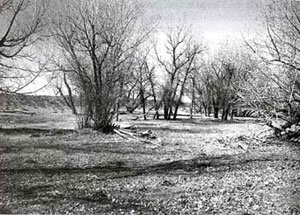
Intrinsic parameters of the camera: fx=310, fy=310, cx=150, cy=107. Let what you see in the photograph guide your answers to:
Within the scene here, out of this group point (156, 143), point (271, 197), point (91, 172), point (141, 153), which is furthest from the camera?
point (156, 143)

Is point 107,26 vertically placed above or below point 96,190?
above

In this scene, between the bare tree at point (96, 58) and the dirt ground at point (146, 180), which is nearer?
the dirt ground at point (146, 180)

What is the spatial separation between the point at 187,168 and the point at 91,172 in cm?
253

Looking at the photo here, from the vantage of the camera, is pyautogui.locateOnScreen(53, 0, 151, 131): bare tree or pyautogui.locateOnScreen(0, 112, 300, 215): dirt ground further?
pyautogui.locateOnScreen(53, 0, 151, 131): bare tree

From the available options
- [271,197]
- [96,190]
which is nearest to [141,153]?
[96,190]

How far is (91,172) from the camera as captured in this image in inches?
310

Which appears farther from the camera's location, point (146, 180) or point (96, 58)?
point (96, 58)

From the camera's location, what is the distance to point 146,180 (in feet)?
23.1

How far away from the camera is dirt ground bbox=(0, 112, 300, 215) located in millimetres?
5137

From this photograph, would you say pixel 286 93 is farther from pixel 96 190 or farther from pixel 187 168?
pixel 96 190

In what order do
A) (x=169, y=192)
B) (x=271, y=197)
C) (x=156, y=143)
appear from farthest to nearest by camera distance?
(x=156, y=143) → (x=169, y=192) → (x=271, y=197)

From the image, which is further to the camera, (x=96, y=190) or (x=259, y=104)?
(x=259, y=104)

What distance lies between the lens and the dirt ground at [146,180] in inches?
202

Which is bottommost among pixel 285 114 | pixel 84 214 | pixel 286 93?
pixel 84 214
